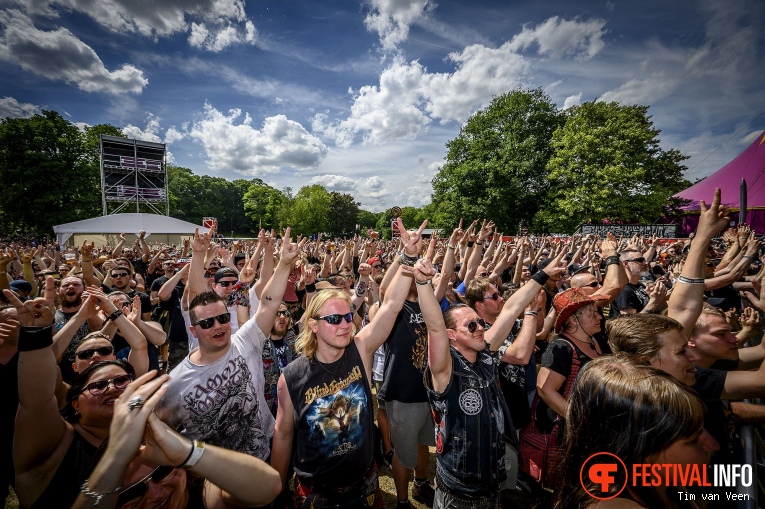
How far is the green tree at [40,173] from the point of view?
96.5 feet

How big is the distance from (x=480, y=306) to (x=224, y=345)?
8.70 feet

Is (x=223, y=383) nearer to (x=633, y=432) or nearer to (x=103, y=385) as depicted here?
(x=103, y=385)

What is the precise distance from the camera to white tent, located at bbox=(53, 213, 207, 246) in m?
25.1

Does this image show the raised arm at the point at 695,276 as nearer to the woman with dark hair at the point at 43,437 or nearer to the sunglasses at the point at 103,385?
the sunglasses at the point at 103,385

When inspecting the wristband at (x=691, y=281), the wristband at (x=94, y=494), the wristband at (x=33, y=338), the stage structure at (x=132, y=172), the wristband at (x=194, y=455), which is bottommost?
the wristband at (x=94, y=494)

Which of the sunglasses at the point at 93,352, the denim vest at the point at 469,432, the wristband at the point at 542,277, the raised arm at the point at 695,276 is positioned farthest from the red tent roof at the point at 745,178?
the sunglasses at the point at 93,352

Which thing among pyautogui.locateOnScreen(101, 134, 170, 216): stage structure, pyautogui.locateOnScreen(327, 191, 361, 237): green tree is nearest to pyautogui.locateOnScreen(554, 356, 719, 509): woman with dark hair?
pyautogui.locateOnScreen(101, 134, 170, 216): stage structure

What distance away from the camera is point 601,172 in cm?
2364

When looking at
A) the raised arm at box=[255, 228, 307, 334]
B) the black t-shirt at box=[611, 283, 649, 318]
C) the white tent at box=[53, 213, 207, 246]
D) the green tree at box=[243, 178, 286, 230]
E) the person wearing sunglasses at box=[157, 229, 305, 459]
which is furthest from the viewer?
the green tree at box=[243, 178, 286, 230]

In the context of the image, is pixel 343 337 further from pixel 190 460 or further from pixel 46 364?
pixel 46 364

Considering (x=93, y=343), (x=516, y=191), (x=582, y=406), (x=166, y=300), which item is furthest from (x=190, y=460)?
(x=516, y=191)

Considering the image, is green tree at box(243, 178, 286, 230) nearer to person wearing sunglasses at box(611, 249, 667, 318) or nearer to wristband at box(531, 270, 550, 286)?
person wearing sunglasses at box(611, 249, 667, 318)

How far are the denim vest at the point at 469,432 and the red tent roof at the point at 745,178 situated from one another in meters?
25.3

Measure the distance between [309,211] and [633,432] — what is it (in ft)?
186
